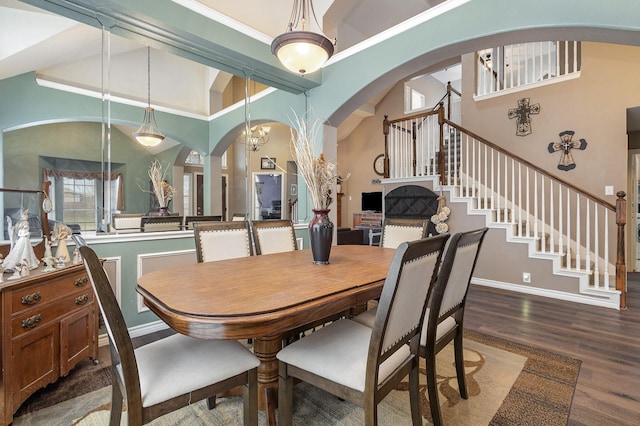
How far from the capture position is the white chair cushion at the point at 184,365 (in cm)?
109

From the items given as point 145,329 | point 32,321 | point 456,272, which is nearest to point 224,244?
point 32,321

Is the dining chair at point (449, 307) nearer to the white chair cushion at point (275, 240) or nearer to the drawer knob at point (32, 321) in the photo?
the white chair cushion at point (275, 240)

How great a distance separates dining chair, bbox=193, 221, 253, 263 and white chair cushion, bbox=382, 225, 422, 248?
1270mm

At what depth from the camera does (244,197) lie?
4035 mm

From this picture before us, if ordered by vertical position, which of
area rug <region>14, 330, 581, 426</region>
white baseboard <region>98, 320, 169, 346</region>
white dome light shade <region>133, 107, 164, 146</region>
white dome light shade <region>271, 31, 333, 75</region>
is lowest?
area rug <region>14, 330, 581, 426</region>

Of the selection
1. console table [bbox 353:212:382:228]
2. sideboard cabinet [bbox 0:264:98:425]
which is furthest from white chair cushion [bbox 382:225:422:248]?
console table [bbox 353:212:382:228]

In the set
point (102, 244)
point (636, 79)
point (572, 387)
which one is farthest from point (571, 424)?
point (636, 79)

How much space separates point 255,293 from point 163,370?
0.44 metres

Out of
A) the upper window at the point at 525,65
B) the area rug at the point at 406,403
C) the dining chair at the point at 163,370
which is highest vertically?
the upper window at the point at 525,65

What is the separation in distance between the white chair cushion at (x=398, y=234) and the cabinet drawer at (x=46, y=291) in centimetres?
237

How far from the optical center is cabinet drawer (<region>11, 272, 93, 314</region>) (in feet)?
5.13

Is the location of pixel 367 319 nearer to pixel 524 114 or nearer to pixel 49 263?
pixel 49 263

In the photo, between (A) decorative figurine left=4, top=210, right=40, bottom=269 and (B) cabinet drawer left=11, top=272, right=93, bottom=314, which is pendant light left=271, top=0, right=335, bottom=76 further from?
(B) cabinet drawer left=11, top=272, right=93, bottom=314

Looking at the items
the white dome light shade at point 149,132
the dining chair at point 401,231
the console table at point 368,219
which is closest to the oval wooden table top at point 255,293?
the dining chair at point 401,231
